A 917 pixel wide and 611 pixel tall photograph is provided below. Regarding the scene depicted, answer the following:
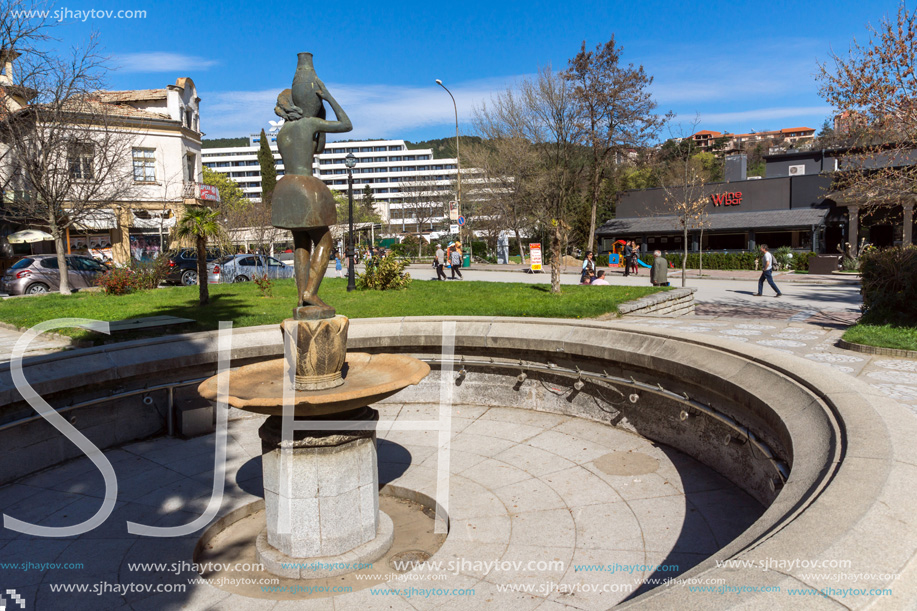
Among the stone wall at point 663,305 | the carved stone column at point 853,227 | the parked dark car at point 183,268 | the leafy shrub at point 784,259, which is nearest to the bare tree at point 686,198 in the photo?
the leafy shrub at point 784,259

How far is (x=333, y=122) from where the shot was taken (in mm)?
5020

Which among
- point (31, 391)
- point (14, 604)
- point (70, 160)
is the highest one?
point (70, 160)

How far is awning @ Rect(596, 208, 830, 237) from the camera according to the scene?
3441cm

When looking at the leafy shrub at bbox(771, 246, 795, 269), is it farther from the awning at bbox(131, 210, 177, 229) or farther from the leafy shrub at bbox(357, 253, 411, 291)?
the awning at bbox(131, 210, 177, 229)

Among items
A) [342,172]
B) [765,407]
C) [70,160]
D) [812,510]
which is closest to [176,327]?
[765,407]

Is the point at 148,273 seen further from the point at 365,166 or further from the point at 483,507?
the point at 365,166

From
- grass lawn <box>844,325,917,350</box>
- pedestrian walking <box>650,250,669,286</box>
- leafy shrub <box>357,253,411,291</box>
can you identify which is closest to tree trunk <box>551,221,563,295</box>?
leafy shrub <box>357,253,411,291</box>

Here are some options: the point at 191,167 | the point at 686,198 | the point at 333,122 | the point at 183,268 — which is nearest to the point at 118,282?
the point at 183,268

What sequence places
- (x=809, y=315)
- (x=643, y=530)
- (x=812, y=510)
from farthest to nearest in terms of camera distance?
(x=809, y=315) → (x=643, y=530) → (x=812, y=510)

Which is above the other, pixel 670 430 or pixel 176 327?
pixel 176 327

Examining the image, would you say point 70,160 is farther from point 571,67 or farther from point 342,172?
point 342,172

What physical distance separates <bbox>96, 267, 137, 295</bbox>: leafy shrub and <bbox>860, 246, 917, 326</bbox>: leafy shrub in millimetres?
18341

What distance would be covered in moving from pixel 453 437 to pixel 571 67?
3777 centimetres

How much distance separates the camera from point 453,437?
7000 millimetres
